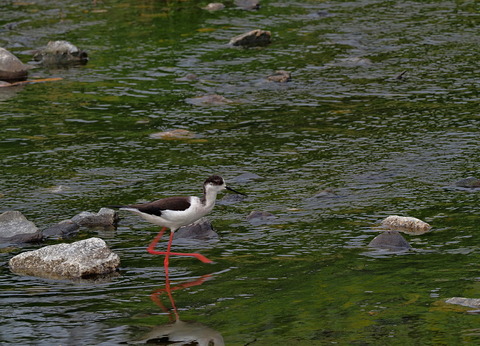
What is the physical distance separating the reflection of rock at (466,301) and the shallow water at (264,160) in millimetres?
89

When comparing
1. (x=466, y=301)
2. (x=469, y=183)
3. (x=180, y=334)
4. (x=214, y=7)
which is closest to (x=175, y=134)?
(x=469, y=183)

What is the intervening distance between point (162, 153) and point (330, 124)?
109 inches

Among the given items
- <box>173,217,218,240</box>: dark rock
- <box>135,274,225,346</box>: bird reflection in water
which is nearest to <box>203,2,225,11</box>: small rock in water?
<box>173,217,218,240</box>: dark rock

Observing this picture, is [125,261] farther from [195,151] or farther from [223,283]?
[195,151]

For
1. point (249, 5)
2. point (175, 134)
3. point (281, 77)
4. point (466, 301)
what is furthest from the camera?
point (249, 5)

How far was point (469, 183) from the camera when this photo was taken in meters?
11.9

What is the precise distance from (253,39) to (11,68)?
510 cm

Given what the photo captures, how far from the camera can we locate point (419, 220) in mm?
10516

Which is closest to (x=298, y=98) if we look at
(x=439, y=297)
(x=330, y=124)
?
(x=330, y=124)

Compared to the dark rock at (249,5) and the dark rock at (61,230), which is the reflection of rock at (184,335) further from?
the dark rock at (249,5)

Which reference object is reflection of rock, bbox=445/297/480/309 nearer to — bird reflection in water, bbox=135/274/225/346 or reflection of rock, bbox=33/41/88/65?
bird reflection in water, bbox=135/274/225/346

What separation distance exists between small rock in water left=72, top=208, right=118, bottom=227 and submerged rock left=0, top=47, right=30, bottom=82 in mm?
8122

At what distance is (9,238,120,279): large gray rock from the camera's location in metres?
9.55

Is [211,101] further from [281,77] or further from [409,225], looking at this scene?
[409,225]
